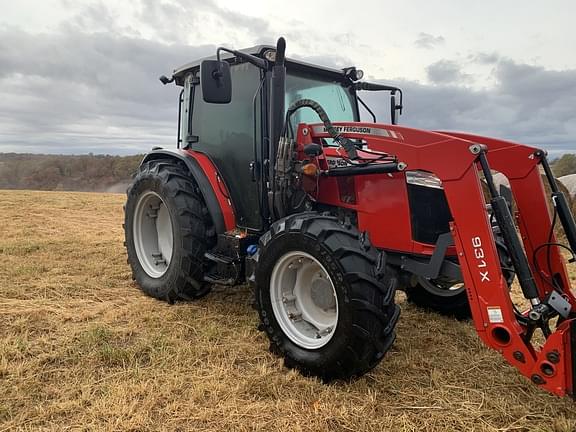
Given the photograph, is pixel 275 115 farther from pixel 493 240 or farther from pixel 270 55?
pixel 493 240

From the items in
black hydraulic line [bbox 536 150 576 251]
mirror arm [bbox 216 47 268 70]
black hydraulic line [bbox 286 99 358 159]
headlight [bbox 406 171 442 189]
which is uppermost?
mirror arm [bbox 216 47 268 70]

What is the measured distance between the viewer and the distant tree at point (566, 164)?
16453 millimetres

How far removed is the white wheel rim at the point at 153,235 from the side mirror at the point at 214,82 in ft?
6.18

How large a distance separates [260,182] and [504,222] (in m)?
2.09

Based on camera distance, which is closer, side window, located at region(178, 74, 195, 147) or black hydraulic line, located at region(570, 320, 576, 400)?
black hydraulic line, located at region(570, 320, 576, 400)

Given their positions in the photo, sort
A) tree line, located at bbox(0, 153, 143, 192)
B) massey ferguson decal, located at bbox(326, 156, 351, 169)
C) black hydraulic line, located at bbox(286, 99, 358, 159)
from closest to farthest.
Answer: black hydraulic line, located at bbox(286, 99, 358, 159) < massey ferguson decal, located at bbox(326, 156, 351, 169) < tree line, located at bbox(0, 153, 143, 192)

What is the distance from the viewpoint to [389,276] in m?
3.25

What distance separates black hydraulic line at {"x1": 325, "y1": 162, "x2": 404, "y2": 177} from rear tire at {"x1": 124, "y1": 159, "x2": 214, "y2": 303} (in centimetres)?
144

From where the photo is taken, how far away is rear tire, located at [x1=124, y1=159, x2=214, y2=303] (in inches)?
181

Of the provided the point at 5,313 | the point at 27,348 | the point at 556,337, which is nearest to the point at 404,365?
the point at 556,337

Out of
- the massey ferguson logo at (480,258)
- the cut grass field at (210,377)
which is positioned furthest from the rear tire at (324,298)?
the massey ferguson logo at (480,258)

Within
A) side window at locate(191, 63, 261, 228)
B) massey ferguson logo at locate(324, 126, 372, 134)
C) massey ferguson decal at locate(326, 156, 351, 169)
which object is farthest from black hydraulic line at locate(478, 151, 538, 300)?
side window at locate(191, 63, 261, 228)

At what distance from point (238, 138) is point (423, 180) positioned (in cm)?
180

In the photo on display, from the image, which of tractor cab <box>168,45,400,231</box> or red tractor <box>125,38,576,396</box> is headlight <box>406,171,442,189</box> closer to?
red tractor <box>125,38,576,396</box>
